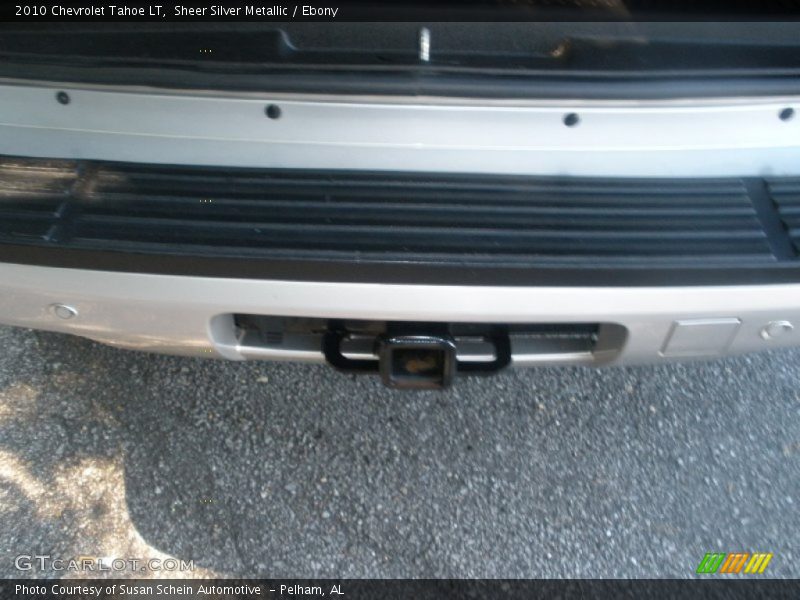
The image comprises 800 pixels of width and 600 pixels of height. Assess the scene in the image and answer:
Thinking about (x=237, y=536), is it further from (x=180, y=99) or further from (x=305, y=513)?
(x=180, y=99)

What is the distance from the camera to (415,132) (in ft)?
4.54

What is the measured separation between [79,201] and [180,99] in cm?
27

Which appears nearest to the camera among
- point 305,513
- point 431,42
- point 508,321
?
point 508,321

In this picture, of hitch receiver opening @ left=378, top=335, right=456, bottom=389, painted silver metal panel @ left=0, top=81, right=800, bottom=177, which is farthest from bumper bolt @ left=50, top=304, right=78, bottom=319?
hitch receiver opening @ left=378, top=335, right=456, bottom=389

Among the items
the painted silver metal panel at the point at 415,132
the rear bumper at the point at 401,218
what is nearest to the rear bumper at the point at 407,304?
the rear bumper at the point at 401,218

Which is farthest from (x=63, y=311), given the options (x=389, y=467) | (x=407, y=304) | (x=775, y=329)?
(x=775, y=329)

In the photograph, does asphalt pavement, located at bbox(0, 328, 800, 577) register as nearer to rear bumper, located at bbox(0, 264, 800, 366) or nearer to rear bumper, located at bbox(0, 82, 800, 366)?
rear bumper, located at bbox(0, 82, 800, 366)

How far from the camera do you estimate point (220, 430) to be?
191cm

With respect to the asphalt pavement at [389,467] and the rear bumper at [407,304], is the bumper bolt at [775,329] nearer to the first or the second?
the rear bumper at [407,304]

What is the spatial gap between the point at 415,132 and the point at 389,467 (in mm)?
881

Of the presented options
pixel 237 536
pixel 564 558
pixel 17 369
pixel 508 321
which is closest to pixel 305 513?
pixel 237 536

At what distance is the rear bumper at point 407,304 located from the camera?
4.16 feet

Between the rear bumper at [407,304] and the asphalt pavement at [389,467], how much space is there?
22.8 inches

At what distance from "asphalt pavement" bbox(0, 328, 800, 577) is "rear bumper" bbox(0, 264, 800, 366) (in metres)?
0.58
